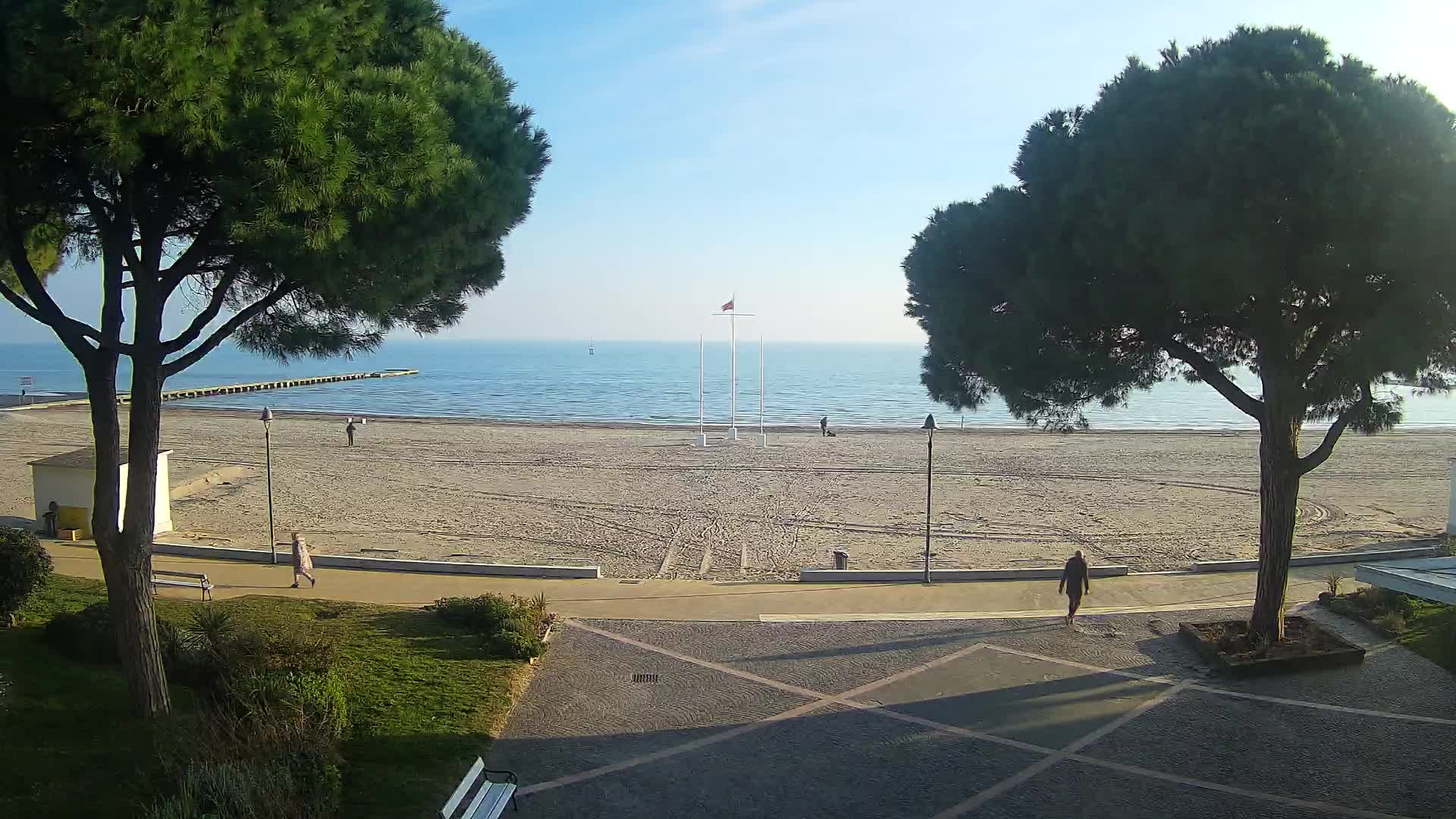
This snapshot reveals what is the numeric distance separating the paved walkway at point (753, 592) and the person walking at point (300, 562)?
8.7 inches

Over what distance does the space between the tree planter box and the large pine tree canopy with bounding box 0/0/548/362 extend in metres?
10.3

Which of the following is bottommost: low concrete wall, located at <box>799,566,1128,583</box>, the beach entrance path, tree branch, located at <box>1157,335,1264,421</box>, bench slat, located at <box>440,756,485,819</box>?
the beach entrance path

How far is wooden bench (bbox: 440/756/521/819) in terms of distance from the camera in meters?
6.83

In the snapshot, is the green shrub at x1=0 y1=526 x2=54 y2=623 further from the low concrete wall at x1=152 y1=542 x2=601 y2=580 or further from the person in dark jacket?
the person in dark jacket

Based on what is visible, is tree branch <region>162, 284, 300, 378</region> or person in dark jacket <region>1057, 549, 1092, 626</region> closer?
tree branch <region>162, 284, 300, 378</region>

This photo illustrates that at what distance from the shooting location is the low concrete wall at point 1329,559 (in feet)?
57.4

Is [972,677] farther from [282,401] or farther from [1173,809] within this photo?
[282,401]

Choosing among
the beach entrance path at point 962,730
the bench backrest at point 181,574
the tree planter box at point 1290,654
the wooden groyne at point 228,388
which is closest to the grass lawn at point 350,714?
the beach entrance path at point 962,730

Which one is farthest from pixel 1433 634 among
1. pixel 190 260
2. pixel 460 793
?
pixel 190 260

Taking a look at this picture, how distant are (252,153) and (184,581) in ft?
36.2

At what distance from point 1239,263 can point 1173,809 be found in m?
5.67

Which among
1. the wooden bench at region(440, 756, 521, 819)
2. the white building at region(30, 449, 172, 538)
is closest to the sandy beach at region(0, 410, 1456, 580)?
the white building at region(30, 449, 172, 538)

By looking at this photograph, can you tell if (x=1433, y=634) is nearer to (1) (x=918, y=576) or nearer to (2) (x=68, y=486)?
(1) (x=918, y=576)

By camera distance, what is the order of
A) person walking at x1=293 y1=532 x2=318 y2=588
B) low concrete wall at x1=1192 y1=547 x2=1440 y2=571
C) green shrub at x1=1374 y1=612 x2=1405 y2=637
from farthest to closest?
low concrete wall at x1=1192 y1=547 x2=1440 y2=571
person walking at x1=293 y1=532 x2=318 y2=588
green shrub at x1=1374 y1=612 x2=1405 y2=637
